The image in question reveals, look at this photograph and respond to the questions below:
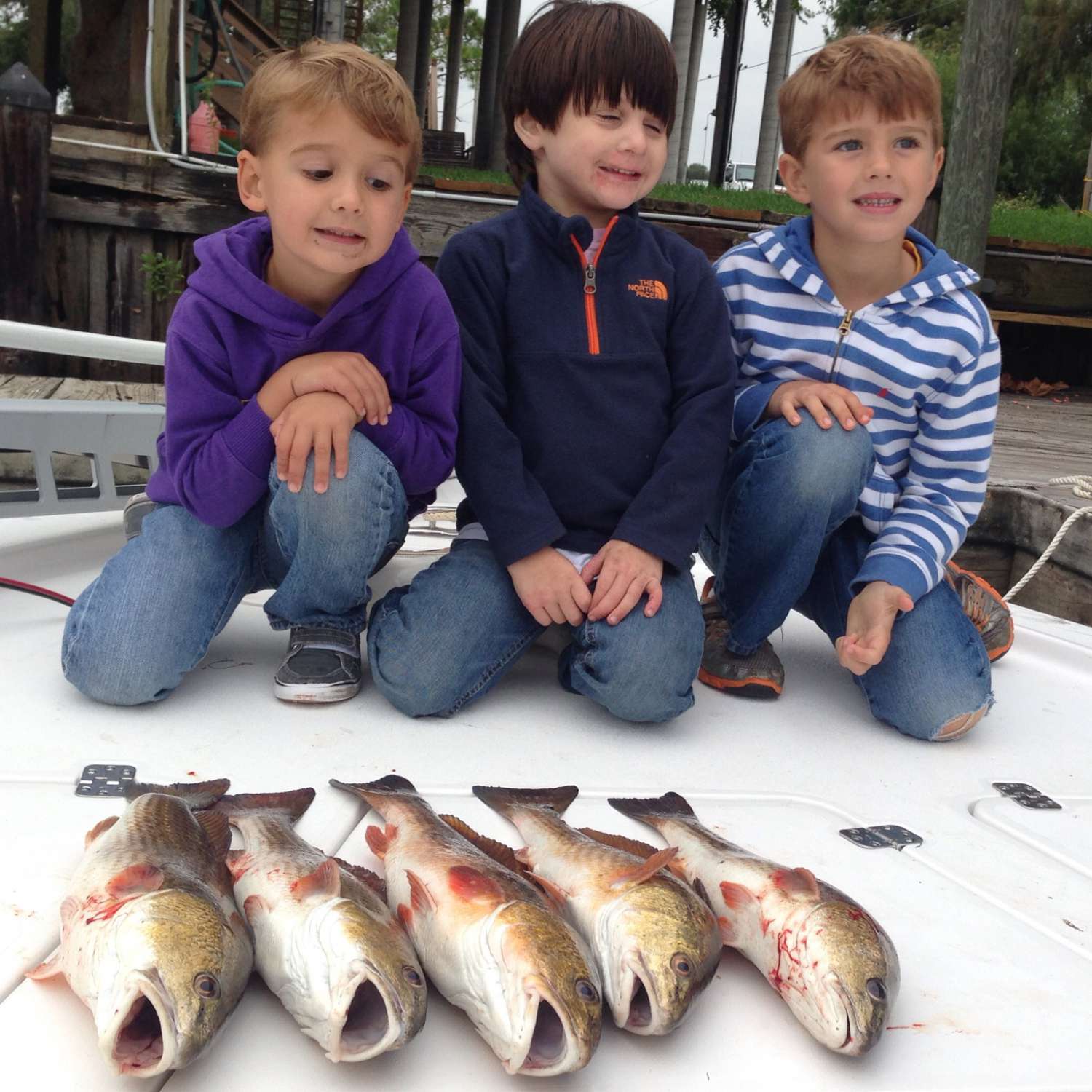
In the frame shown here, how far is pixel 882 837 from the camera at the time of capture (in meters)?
1.78

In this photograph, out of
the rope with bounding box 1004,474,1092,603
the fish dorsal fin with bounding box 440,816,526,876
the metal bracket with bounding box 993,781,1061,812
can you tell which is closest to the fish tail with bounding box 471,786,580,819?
the fish dorsal fin with bounding box 440,816,526,876

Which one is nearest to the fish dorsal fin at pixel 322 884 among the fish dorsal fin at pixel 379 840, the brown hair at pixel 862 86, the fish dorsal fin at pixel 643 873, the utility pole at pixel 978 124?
the fish dorsal fin at pixel 379 840

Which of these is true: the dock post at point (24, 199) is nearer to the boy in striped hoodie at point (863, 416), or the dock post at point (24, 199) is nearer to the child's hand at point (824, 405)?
the boy in striped hoodie at point (863, 416)

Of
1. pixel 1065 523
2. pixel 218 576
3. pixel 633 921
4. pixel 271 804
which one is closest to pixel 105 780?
pixel 271 804

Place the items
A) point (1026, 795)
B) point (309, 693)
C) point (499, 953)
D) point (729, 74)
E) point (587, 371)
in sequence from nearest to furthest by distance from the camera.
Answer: point (499, 953), point (1026, 795), point (309, 693), point (587, 371), point (729, 74)

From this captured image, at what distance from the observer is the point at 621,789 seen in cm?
190

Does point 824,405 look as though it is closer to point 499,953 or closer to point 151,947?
point 499,953

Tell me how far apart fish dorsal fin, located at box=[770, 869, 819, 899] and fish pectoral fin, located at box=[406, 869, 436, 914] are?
429mm

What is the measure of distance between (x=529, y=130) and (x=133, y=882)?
1.76 metres

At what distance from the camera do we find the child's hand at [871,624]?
7.23 feet

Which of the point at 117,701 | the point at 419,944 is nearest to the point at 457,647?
the point at 117,701

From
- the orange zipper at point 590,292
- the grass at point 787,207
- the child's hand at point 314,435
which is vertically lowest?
the child's hand at point 314,435

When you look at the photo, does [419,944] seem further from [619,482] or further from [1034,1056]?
[619,482]

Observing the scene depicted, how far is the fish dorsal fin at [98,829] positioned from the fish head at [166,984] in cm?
29
